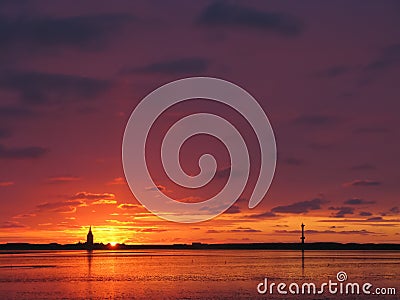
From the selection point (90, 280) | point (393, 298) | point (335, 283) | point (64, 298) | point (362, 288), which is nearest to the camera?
point (393, 298)

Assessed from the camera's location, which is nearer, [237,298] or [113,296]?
[237,298]

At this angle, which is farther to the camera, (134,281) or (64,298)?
(134,281)

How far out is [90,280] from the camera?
4852 inches

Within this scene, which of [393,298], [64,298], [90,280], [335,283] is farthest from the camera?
[90,280]

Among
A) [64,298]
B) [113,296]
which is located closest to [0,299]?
[64,298]

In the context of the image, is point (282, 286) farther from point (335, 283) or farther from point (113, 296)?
point (113, 296)

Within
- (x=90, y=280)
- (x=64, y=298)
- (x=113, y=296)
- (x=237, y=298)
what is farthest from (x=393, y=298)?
(x=90, y=280)

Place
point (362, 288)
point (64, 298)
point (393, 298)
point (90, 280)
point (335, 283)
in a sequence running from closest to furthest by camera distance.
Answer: point (393, 298) < point (64, 298) < point (362, 288) < point (335, 283) < point (90, 280)

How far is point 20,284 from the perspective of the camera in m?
113

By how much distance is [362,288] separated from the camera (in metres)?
97.7

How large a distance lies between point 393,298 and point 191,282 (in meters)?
40.1

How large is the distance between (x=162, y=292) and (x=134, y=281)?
2401 centimetres

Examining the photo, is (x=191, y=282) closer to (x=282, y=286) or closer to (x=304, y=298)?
(x=282, y=286)

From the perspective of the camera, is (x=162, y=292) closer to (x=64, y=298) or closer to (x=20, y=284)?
(x=64, y=298)
